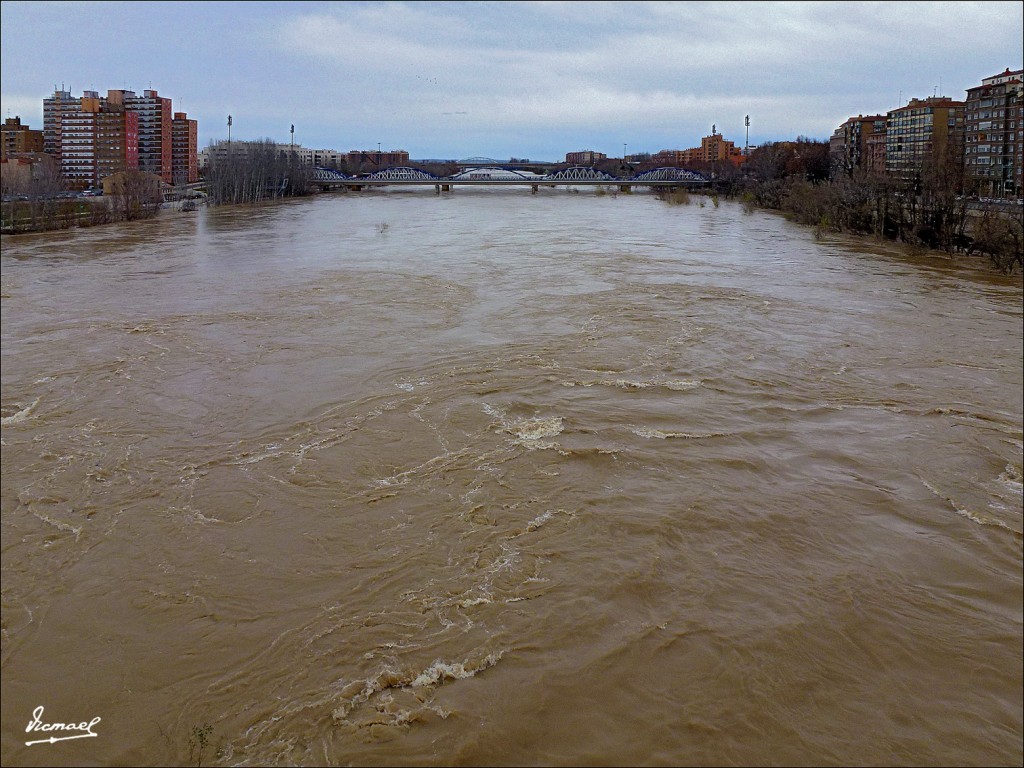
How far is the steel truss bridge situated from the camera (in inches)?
1796

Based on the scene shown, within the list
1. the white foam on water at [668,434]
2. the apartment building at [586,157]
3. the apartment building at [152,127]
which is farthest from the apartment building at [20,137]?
the apartment building at [586,157]

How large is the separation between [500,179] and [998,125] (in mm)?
26550

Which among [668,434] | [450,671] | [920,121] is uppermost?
[920,121]

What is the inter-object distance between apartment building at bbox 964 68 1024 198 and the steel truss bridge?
1368cm

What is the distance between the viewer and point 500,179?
162ft

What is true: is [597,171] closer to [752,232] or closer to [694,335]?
[752,232]

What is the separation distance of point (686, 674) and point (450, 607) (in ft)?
2.54

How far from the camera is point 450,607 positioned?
2676 mm

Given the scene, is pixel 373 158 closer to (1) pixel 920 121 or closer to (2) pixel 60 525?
(1) pixel 920 121

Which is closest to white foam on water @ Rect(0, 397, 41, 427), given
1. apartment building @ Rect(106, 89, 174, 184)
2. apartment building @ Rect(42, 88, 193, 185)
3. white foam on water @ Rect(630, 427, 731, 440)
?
white foam on water @ Rect(630, 427, 731, 440)

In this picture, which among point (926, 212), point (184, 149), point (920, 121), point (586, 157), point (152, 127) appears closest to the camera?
point (926, 212)

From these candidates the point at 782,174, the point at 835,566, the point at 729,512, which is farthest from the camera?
the point at 782,174

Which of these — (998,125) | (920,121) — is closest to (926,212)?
(998,125)

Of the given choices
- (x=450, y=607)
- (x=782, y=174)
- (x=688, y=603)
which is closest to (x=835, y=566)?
(x=688, y=603)
